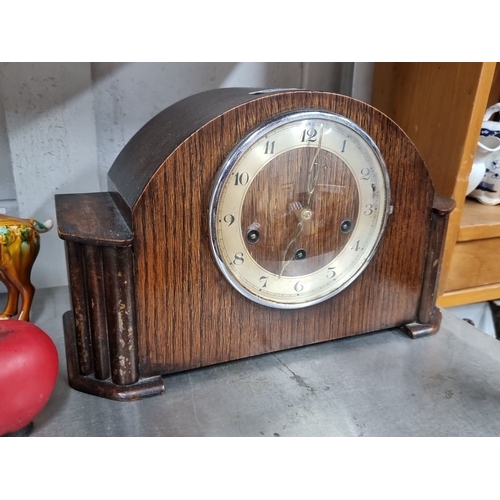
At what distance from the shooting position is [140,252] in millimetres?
683

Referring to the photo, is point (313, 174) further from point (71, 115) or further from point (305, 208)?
point (71, 115)

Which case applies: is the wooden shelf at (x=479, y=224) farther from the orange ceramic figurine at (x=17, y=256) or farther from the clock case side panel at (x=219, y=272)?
the orange ceramic figurine at (x=17, y=256)

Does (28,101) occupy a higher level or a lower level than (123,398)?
higher

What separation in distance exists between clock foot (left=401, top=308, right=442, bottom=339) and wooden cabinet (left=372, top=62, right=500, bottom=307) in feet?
0.77

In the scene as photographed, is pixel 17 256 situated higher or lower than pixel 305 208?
lower

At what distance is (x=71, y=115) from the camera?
104 centimetres

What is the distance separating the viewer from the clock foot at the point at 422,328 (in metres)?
0.93

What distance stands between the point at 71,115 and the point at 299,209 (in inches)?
23.2

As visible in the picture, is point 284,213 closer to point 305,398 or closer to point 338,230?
point 338,230

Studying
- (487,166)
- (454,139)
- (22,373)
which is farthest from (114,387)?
(487,166)

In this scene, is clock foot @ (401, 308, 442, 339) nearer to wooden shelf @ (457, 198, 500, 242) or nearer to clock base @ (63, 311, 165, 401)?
wooden shelf @ (457, 198, 500, 242)

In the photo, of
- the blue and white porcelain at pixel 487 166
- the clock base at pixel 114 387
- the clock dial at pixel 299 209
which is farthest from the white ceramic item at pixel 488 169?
the clock base at pixel 114 387

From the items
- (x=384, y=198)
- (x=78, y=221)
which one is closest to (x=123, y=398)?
(x=78, y=221)

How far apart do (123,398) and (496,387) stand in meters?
0.60
